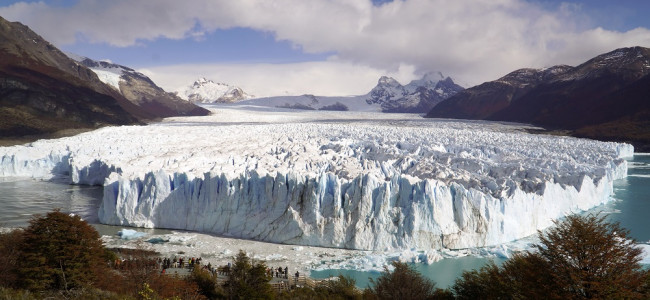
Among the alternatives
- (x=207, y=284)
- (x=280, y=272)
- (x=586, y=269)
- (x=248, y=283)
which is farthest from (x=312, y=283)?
(x=586, y=269)

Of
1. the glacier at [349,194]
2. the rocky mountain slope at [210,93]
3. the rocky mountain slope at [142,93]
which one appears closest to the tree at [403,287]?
the glacier at [349,194]

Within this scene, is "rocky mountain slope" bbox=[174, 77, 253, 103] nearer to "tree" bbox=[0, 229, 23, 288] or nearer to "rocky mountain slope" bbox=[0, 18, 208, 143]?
"rocky mountain slope" bbox=[0, 18, 208, 143]

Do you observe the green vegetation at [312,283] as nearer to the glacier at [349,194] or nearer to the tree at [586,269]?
the tree at [586,269]

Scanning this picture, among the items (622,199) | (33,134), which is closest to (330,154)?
(622,199)

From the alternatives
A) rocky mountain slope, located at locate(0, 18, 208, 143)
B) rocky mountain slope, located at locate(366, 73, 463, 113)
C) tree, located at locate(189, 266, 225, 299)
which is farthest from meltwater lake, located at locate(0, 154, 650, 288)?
rocky mountain slope, located at locate(366, 73, 463, 113)

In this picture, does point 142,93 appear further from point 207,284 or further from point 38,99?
point 207,284

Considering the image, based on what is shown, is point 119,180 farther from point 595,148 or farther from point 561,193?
point 595,148
